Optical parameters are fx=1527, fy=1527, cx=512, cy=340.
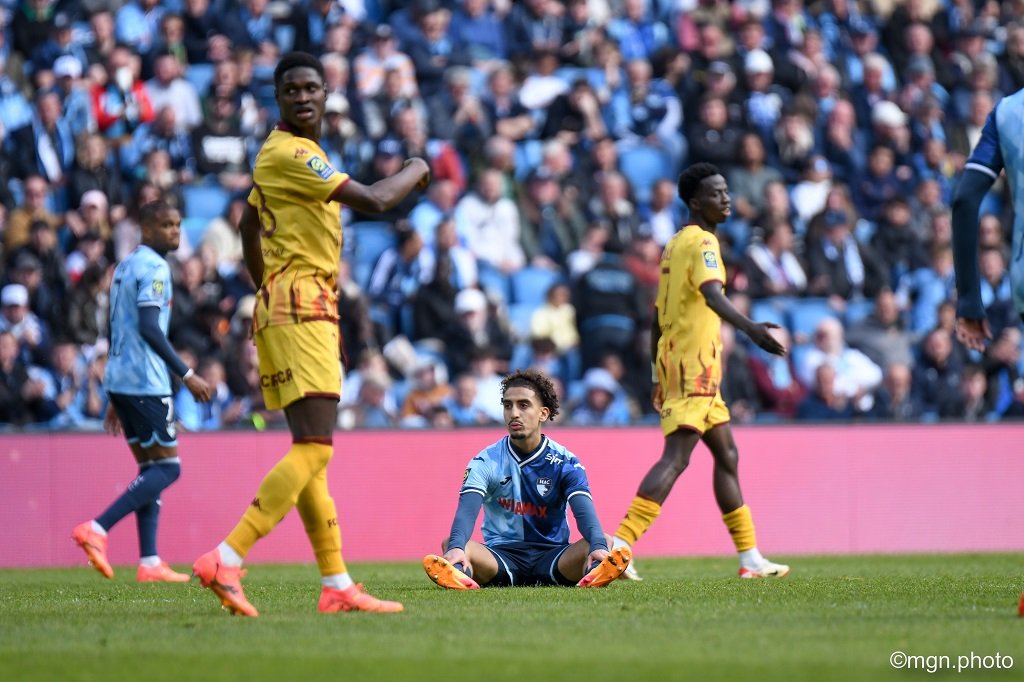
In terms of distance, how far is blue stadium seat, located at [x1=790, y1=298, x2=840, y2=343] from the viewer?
1664 centimetres

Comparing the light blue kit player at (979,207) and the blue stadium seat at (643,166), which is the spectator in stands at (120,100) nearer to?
the blue stadium seat at (643,166)

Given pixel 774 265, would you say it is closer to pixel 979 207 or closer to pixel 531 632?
pixel 979 207

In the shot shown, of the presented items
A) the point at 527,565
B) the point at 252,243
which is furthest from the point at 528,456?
the point at 252,243

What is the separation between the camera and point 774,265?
17.0 m

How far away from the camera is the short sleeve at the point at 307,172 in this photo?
21.9 ft

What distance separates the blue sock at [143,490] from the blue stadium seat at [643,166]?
9040 millimetres

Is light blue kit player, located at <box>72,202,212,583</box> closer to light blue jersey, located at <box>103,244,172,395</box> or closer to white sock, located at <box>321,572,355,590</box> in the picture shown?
light blue jersey, located at <box>103,244,172,395</box>

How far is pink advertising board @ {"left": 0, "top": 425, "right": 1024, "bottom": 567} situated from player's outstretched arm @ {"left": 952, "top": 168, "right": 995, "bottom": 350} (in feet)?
25.7

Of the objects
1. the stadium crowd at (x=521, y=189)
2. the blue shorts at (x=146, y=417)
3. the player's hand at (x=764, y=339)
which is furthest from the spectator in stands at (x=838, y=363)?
the blue shorts at (x=146, y=417)

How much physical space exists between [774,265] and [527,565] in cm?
852

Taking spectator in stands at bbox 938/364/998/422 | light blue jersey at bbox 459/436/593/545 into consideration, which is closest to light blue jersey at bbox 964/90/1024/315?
light blue jersey at bbox 459/436/593/545

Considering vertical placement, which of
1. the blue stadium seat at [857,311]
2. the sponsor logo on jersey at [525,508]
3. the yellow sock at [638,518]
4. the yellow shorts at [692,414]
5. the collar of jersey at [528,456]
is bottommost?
the yellow sock at [638,518]

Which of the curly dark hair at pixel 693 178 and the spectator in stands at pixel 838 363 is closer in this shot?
the curly dark hair at pixel 693 178

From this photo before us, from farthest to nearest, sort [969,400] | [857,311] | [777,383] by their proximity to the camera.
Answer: [857,311] < [777,383] < [969,400]
